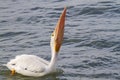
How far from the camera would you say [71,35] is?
11320mm

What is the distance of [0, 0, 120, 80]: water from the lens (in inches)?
362

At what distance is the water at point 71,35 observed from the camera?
9203 millimetres

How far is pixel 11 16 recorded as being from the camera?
13320 millimetres

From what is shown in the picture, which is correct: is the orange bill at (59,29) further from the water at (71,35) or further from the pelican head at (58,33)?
the water at (71,35)

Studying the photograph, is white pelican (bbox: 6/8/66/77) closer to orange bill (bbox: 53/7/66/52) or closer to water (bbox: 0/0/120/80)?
orange bill (bbox: 53/7/66/52)

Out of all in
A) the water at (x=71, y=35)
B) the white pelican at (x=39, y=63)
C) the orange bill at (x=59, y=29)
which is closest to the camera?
the orange bill at (x=59, y=29)

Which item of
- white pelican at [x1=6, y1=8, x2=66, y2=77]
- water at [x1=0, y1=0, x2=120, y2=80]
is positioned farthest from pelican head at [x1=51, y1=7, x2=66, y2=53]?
water at [x1=0, y1=0, x2=120, y2=80]

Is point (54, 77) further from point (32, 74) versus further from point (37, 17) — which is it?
point (37, 17)

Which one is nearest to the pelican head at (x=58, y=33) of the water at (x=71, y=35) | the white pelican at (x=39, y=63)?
the white pelican at (x=39, y=63)

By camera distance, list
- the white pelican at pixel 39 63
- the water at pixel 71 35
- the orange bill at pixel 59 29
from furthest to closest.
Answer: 1. the water at pixel 71 35
2. the white pelican at pixel 39 63
3. the orange bill at pixel 59 29

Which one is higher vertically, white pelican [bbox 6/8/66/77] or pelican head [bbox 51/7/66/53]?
pelican head [bbox 51/7/66/53]

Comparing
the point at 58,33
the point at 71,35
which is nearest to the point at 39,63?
the point at 58,33

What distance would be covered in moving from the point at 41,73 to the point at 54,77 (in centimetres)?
30

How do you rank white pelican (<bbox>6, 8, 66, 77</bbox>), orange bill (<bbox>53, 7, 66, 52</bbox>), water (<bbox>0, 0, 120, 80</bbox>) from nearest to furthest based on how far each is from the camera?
orange bill (<bbox>53, 7, 66, 52</bbox>) < white pelican (<bbox>6, 8, 66, 77</bbox>) < water (<bbox>0, 0, 120, 80</bbox>)
